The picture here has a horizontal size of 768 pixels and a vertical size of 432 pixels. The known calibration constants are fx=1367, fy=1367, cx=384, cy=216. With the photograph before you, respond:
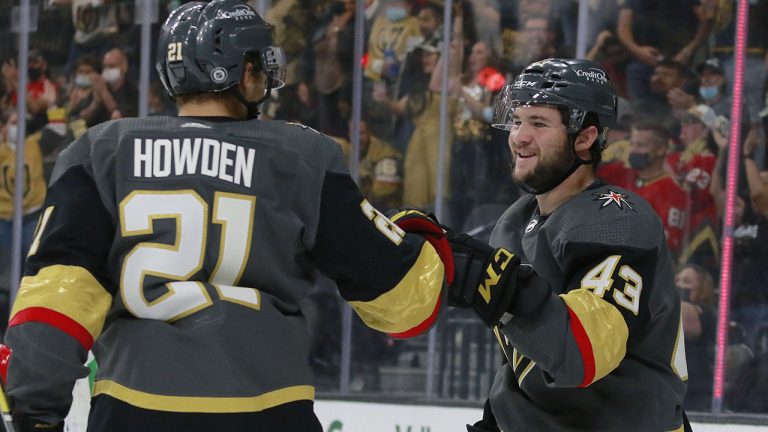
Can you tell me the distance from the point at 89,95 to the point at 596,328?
3.69 metres

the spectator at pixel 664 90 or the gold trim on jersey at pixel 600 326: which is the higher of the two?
the spectator at pixel 664 90

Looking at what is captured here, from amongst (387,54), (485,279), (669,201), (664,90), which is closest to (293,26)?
(387,54)

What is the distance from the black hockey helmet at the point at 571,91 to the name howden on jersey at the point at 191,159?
784 mm

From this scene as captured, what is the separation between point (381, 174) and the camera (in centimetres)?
502

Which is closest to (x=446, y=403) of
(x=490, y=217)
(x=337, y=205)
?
(x=490, y=217)

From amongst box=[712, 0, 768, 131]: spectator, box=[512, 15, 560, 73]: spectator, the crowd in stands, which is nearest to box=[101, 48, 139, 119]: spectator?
the crowd in stands

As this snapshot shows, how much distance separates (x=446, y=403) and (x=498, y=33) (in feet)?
4.33

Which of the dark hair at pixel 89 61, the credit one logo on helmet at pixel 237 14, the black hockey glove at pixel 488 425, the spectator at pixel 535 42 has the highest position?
the spectator at pixel 535 42

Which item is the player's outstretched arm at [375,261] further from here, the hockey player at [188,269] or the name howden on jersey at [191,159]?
the name howden on jersey at [191,159]

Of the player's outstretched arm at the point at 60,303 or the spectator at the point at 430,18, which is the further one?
the spectator at the point at 430,18

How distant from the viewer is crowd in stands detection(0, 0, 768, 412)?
452 cm

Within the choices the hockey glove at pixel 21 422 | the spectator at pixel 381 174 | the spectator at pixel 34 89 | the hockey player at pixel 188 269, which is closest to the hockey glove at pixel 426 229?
the hockey player at pixel 188 269

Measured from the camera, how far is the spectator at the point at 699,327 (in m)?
4.51

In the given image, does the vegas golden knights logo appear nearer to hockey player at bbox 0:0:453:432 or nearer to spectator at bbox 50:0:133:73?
hockey player at bbox 0:0:453:432
